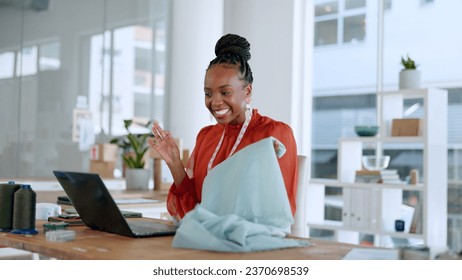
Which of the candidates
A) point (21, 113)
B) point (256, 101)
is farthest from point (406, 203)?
point (21, 113)

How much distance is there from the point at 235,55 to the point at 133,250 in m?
0.97

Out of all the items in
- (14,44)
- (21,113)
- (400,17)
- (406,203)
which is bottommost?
(406,203)

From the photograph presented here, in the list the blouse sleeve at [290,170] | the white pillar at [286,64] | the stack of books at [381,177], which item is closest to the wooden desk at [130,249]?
the blouse sleeve at [290,170]

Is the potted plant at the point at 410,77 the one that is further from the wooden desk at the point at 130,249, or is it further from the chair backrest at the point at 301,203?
the wooden desk at the point at 130,249

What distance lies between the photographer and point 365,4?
6.47 meters

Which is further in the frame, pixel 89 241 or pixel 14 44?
pixel 14 44

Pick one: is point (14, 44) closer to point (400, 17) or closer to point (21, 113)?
point (21, 113)

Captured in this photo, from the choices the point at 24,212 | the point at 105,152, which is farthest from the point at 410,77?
the point at 24,212

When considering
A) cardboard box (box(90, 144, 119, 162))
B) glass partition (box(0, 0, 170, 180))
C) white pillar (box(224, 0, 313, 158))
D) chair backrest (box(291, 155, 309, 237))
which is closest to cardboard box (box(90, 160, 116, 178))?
cardboard box (box(90, 144, 119, 162))

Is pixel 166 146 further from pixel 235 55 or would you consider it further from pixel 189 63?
pixel 189 63

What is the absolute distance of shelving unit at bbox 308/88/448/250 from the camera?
517 centimetres

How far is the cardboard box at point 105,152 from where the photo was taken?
5.25m

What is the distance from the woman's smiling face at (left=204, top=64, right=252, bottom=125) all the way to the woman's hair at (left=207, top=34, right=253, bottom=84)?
30 millimetres
